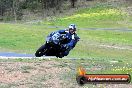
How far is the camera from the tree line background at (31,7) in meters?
88.8

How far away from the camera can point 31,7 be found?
93.2 m

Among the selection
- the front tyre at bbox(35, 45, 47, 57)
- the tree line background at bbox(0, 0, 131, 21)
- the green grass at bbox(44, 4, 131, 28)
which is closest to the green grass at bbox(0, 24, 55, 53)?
the front tyre at bbox(35, 45, 47, 57)

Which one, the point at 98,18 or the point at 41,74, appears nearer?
the point at 41,74

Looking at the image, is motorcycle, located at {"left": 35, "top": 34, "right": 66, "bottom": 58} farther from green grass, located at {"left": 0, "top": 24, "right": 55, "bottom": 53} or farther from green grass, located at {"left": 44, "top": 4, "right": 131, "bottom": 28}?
green grass, located at {"left": 44, "top": 4, "right": 131, "bottom": 28}

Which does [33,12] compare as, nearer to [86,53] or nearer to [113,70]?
[86,53]

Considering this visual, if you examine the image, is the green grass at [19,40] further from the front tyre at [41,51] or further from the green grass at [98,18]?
the green grass at [98,18]

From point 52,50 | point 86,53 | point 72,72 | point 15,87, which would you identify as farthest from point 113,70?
point 86,53

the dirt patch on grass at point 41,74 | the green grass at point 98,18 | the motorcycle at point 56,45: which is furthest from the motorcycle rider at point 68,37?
the green grass at point 98,18

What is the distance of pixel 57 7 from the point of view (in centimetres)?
9088

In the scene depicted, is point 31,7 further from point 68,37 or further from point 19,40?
point 68,37

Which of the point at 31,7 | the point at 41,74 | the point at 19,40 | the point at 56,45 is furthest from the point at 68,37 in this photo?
the point at 31,7

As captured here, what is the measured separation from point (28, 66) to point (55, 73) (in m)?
1.48

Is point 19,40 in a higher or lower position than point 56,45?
lower

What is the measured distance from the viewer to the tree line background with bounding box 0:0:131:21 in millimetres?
88769
